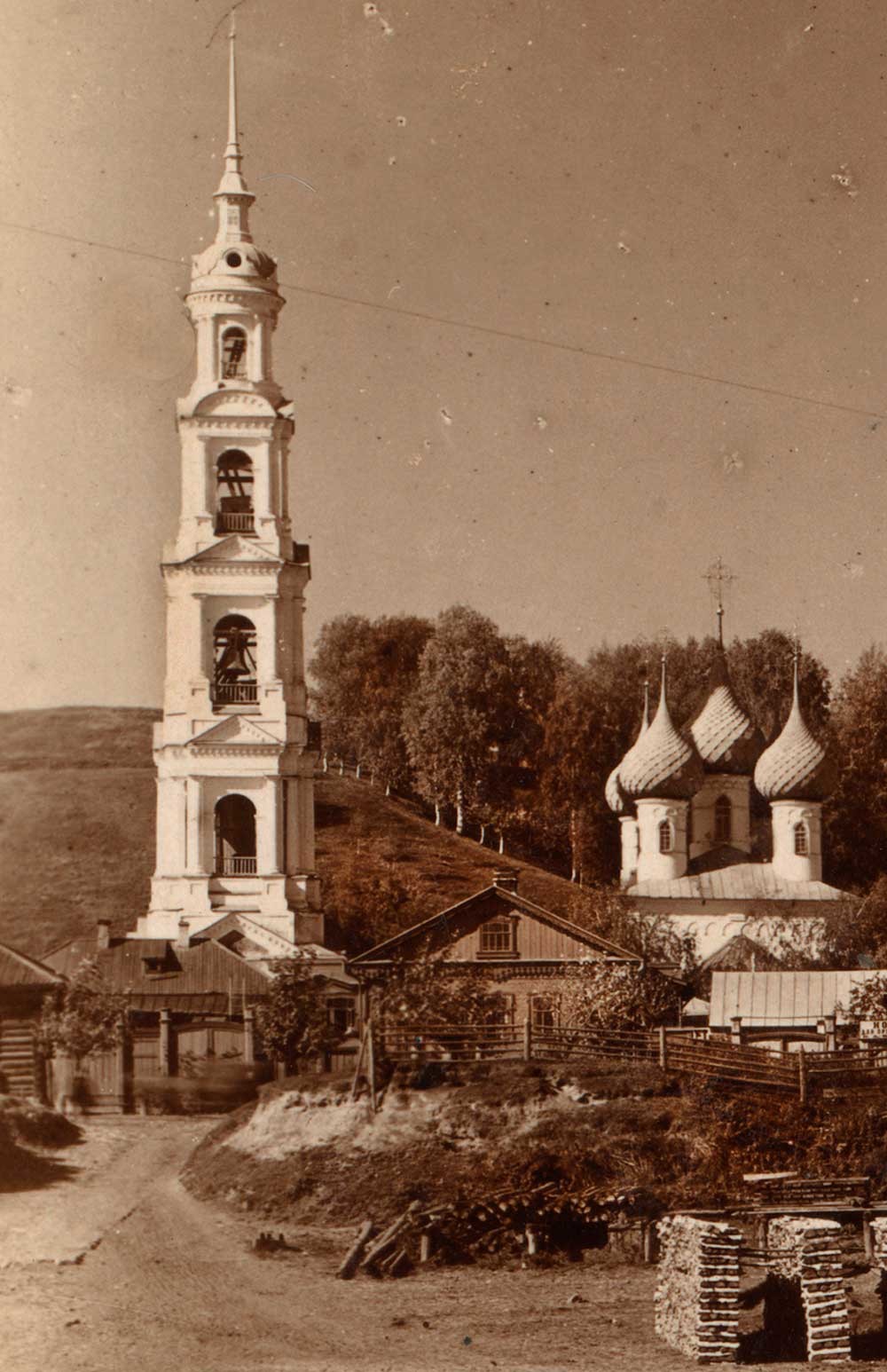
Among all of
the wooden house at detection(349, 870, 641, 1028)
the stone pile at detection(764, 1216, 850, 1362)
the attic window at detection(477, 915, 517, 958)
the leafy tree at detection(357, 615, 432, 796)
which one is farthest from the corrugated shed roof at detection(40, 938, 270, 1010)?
the stone pile at detection(764, 1216, 850, 1362)

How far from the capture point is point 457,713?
1266cm

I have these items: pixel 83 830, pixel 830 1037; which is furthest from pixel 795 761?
pixel 83 830

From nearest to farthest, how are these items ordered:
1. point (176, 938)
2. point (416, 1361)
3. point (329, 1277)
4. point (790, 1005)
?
point (416, 1361), point (329, 1277), point (176, 938), point (790, 1005)

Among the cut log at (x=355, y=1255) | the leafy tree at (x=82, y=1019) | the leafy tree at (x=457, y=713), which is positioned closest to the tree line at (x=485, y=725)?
the leafy tree at (x=457, y=713)

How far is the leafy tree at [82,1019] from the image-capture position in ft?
34.9

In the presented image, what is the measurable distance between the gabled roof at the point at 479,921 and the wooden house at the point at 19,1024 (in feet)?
5.46

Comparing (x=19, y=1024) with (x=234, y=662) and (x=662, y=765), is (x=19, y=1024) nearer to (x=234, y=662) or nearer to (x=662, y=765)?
(x=234, y=662)

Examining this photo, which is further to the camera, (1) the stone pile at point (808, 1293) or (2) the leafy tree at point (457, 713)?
(2) the leafy tree at point (457, 713)

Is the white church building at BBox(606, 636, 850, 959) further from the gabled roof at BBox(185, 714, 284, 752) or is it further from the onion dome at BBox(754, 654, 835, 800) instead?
the gabled roof at BBox(185, 714, 284, 752)

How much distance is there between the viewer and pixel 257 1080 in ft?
35.9

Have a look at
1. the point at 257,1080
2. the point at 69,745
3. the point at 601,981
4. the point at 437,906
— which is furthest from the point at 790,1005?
the point at 69,745

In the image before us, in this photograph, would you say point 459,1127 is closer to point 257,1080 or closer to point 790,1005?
point 257,1080

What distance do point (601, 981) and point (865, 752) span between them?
5276 millimetres

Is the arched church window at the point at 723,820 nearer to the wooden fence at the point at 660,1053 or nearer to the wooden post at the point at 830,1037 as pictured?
the wooden post at the point at 830,1037
